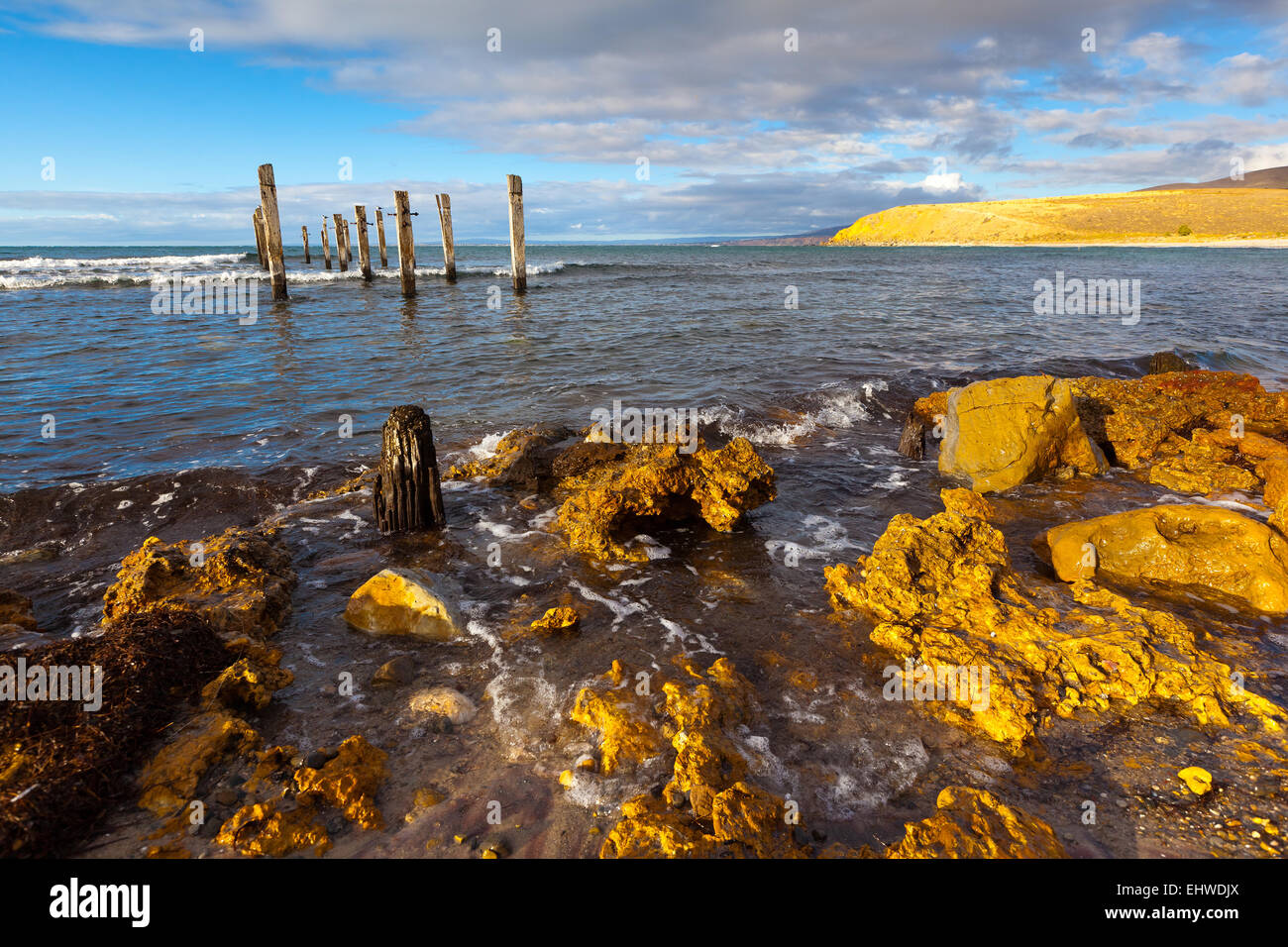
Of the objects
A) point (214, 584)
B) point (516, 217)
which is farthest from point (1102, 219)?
point (214, 584)

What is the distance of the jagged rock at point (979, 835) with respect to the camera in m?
2.81

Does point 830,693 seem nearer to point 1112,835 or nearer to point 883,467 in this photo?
point 1112,835

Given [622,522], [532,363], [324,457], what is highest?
[532,363]

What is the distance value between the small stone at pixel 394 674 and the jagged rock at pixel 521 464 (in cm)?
374

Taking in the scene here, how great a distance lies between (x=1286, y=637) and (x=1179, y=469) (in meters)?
4.23

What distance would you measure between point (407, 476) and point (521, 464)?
1826mm

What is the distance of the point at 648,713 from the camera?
395 centimetres

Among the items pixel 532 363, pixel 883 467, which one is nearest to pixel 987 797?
pixel 883 467

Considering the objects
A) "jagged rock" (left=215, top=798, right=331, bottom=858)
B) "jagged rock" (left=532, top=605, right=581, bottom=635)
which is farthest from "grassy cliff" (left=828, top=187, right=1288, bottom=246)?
"jagged rock" (left=215, top=798, right=331, bottom=858)

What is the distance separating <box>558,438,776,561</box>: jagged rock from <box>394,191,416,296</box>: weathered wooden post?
25.9 m

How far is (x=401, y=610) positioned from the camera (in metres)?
5.01

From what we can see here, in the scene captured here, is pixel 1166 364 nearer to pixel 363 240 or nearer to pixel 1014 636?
pixel 1014 636

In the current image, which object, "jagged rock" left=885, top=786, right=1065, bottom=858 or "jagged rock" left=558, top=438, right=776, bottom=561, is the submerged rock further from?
"jagged rock" left=885, top=786, right=1065, bottom=858
